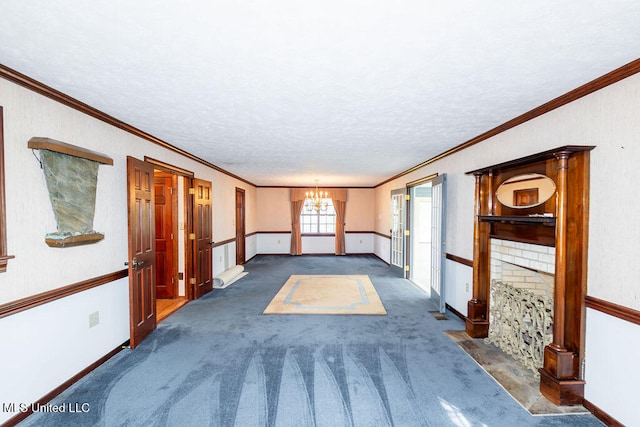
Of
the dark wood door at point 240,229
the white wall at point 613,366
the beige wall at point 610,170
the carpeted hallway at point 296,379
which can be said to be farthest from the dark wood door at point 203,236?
the white wall at point 613,366

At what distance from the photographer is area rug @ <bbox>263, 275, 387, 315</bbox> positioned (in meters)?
4.39

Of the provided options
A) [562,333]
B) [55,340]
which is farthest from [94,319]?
[562,333]

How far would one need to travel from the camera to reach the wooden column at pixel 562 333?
2227 mm

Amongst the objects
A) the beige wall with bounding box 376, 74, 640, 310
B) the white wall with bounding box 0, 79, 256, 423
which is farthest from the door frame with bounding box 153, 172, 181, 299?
the beige wall with bounding box 376, 74, 640, 310

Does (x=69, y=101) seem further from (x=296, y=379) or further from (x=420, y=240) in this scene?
(x=420, y=240)

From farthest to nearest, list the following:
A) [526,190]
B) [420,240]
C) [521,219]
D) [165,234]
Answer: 1. [420,240]
2. [165,234]
3. [526,190]
4. [521,219]

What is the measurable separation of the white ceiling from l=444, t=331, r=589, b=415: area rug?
245 cm

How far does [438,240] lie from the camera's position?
15.6ft

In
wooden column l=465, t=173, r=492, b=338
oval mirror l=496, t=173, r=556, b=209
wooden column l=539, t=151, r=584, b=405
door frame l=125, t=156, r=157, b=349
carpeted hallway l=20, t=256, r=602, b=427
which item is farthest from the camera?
wooden column l=465, t=173, r=492, b=338

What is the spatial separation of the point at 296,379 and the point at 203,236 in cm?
351

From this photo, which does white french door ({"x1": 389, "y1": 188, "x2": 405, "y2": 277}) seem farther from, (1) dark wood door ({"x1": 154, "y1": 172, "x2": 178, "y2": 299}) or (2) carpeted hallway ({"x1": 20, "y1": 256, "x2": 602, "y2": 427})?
(1) dark wood door ({"x1": 154, "y1": 172, "x2": 178, "y2": 299})

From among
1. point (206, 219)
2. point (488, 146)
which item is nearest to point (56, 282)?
point (206, 219)

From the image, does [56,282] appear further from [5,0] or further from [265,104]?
[265,104]

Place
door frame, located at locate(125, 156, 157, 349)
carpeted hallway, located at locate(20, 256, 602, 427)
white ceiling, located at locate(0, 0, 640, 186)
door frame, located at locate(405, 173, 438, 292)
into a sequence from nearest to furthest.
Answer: white ceiling, located at locate(0, 0, 640, 186), carpeted hallway, located at locate(20, 256, 602, 427), door frame, located at locate(125, 156, 157, 349), door frame, located at locate(405, 173, 438, 292)
